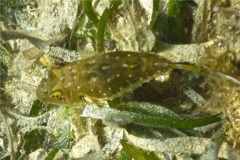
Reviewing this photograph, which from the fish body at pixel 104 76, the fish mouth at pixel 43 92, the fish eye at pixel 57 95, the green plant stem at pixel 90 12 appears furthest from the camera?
the green plant stem at pixel 90 12

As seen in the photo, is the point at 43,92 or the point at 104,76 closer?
the point at 104,76

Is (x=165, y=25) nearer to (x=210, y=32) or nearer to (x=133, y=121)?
(x=210, y=32)

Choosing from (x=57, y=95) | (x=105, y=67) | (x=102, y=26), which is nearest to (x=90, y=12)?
(x=102, y=26)

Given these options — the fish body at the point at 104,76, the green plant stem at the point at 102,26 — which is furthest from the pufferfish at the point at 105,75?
the green plant stem at the point at 102,26

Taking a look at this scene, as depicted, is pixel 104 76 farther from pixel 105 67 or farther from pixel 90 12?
pixel 90 12

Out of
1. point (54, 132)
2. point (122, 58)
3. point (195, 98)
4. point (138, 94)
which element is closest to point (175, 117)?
point (195, 98)

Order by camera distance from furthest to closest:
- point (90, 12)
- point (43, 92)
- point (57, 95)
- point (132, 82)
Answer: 1. point (90, 12)
2. point (43, 92)
3. point (57, 95)
4. point (132, 82)

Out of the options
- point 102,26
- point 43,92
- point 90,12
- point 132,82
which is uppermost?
point 90,12

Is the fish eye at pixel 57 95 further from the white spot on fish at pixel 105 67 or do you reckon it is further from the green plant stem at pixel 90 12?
the green plant stem at pixel 90 12
